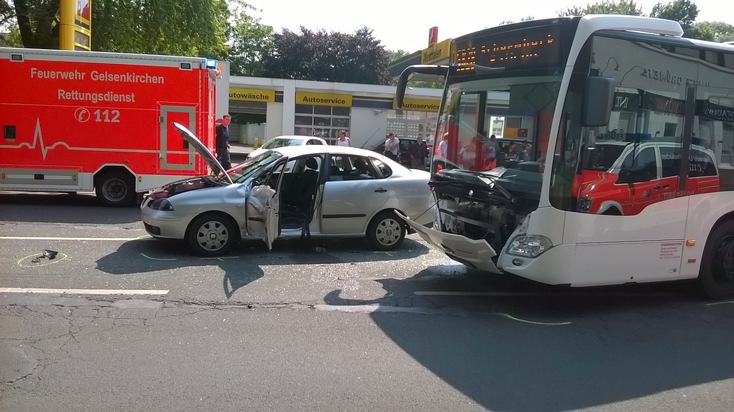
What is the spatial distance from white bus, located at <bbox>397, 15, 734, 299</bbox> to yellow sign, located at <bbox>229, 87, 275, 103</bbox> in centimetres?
2514

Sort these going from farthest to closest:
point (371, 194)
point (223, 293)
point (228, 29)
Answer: point (228, 29), point (371, 194), point (223, 293)

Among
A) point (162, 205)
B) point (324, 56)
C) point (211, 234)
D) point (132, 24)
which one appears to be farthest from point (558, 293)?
point (324, 56)

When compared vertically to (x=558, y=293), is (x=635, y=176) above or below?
above

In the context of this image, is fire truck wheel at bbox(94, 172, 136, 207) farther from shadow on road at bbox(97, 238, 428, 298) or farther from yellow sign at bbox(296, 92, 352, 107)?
yellow sign at bbox(296, 92, 352, 107)

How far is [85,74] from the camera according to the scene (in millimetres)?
11656

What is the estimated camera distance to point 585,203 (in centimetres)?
574

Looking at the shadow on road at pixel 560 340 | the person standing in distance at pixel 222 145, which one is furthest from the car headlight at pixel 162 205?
the person standing in distance at pixel 222 145

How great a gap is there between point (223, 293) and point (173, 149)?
21.1ft

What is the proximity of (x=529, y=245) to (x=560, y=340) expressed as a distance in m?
0.95

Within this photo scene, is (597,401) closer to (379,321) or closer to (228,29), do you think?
(379,321)

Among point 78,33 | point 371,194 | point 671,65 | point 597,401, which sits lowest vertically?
point 597,401

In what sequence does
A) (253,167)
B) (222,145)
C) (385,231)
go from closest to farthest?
(253,167) → (385,231) → (222,145)

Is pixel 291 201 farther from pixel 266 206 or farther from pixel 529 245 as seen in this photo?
pixel 529 245

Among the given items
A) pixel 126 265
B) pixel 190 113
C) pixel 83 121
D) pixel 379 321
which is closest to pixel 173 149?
pixel 190 113
